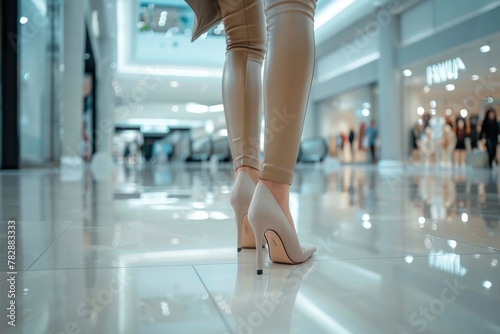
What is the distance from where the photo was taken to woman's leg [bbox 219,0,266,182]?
3.67ft

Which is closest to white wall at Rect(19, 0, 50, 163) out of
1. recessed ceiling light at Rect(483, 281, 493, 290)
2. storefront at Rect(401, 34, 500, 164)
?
recessed ceiling light at Rect(483, 281, 493, 290)

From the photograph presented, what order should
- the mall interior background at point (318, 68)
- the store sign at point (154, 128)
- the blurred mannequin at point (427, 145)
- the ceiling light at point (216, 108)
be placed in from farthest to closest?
1. the store sign at point (154, 128)
2. the ceiling light at point (216, 108)
3. the blurred mannequin at point (427, 145)
4. the mall interior background at point (318, 68)

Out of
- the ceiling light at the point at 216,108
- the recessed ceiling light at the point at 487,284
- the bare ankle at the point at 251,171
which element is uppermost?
the ceiling light at the point at 216,108

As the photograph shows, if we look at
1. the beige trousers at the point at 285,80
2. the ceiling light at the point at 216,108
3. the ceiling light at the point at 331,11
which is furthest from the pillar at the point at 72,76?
the ceiling light at the point at 216,108

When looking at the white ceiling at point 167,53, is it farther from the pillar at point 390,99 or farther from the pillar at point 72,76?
the pillar at point 72,76

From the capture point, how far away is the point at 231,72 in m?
1.15

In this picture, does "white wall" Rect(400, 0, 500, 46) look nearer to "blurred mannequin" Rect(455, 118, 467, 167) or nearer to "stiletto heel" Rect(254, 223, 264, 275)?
"blurred mannequin" Rect(455, 118, 467, 167)

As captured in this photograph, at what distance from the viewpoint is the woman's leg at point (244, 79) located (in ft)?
3.67

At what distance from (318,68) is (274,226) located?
59.2 ft

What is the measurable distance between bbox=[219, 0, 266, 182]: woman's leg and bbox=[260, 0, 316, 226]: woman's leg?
19 cm

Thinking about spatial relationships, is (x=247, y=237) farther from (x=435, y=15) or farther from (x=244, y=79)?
(x=435, y=15)

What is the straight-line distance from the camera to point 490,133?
10375 millimetres

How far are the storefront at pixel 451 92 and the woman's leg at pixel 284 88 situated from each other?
10223 millimetres

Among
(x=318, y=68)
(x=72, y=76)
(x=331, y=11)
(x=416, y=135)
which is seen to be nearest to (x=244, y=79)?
(x=72, y=76)
